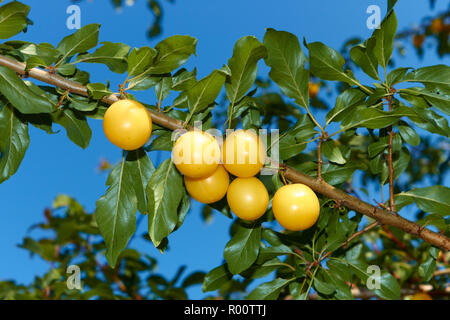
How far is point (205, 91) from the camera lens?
45.8 inches

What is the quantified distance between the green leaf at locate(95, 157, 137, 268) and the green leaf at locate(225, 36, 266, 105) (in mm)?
449

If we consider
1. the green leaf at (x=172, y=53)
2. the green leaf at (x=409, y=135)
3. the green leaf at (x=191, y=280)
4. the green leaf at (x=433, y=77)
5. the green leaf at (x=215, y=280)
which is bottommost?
the green leaf at (x=215, y=280)

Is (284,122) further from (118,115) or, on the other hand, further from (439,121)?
(118,115)

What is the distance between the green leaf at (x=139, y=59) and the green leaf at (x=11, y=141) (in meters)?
0.41

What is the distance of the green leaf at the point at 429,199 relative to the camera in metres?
1.38

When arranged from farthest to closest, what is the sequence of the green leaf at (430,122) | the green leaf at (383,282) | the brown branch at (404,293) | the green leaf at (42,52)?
the brown branch at (404,293) → the green leaf at (383,282) → the green leaf at (430,122) → the green leaf at (42,52)

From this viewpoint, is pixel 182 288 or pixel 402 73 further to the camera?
pixel 182 288

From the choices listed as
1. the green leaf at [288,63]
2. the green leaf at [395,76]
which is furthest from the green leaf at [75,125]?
the green leaf at [395,76]

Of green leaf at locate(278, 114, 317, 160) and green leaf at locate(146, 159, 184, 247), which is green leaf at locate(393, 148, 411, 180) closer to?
green leaf at locate(278, 114, 317, 160)

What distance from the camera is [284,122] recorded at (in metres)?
2.43

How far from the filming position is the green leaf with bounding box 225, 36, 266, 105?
1.10 metres

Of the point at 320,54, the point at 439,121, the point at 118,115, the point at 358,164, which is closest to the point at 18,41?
the point at 118,115

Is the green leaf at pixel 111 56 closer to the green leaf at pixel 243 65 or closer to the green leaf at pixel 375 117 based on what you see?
the green leaf at pixel 243 65
